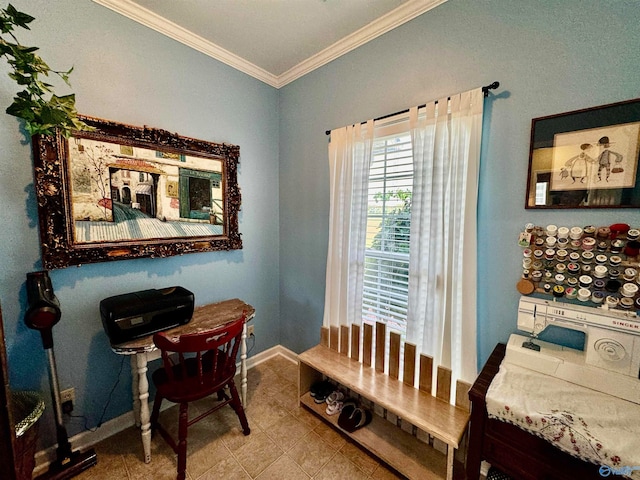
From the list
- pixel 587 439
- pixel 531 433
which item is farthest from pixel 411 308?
pixel 587 439

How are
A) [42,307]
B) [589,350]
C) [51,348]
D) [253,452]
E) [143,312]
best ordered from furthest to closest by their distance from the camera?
[253,452]
[143,312]
[51,348]
[42,307]
[589,350]

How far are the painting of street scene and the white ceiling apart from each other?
875 millimetres

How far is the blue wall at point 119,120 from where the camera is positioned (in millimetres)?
1307

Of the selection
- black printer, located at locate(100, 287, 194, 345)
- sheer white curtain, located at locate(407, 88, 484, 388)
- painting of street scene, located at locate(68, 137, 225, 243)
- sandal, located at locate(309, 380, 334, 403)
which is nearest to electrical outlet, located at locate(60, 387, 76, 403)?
black printer, located at locate(100, 287, 194, 345)

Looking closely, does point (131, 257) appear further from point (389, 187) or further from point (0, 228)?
point (389, 187)

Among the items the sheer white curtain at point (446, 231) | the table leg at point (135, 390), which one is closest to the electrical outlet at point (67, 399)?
the table leg at point (135, 390)

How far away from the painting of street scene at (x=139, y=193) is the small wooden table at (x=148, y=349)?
632 mm

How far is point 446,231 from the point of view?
1.40 meters

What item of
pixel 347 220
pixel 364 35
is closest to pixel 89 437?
pixel 347 220

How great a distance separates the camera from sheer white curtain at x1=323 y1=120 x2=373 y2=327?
5.88ft

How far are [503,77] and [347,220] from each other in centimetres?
119

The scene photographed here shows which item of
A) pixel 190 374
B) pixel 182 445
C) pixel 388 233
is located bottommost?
pixel 182 445

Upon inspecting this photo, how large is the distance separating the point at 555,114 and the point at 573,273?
2.47ft

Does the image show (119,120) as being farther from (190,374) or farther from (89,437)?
(89,437)
